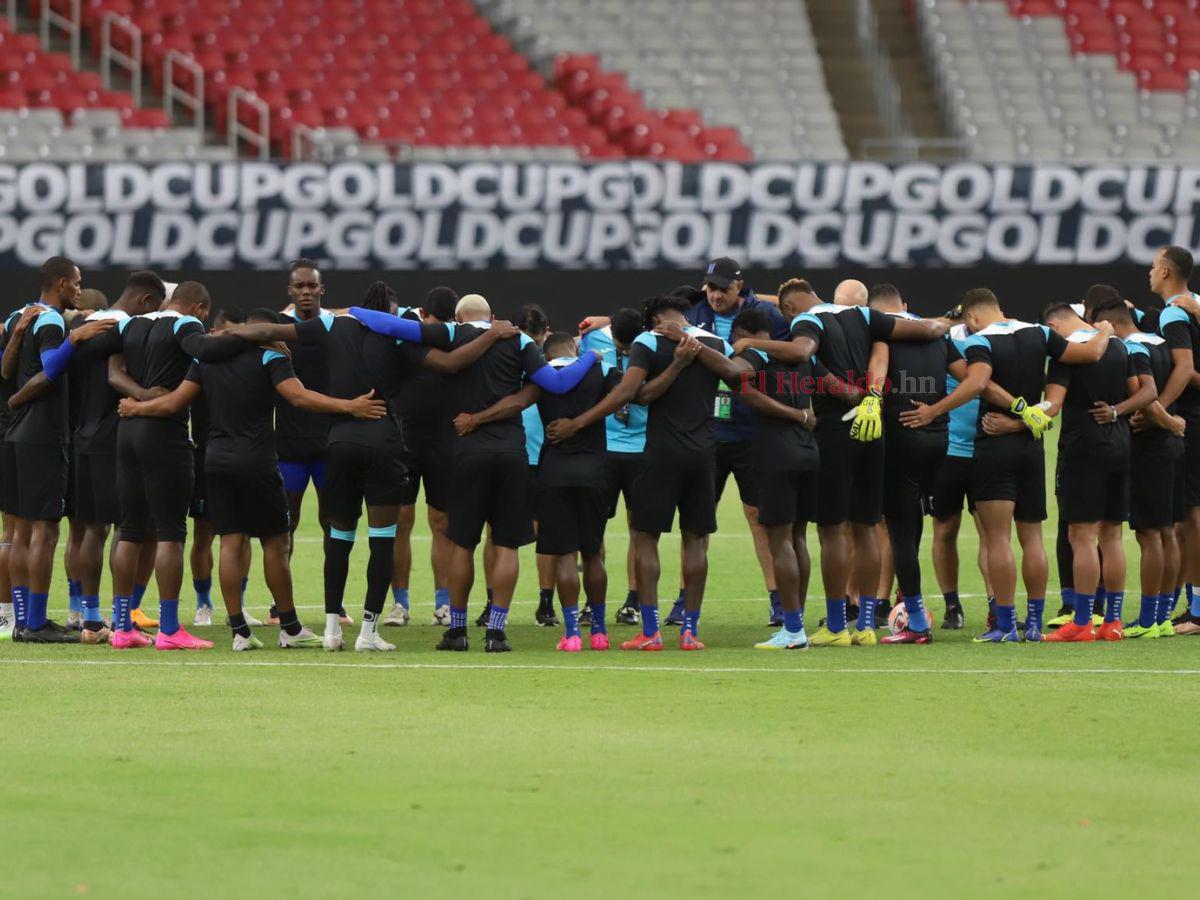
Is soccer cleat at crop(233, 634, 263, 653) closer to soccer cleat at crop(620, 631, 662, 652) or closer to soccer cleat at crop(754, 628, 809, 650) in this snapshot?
soccer cleat at crop(620, 631, 662, 652)

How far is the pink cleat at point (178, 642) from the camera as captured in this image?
1197cm

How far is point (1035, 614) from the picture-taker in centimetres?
1236

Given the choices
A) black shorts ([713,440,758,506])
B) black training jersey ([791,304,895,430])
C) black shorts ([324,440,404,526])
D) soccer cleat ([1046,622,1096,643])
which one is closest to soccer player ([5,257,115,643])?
black shorts ([324,440,404,526])

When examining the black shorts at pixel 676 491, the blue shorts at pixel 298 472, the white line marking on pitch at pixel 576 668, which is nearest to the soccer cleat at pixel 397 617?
the blue shorts at pixel 298 472

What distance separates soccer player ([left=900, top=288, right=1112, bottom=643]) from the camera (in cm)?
1212

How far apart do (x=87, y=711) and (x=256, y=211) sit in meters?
19.9

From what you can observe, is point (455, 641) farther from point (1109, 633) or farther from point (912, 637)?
point (1109, 633)

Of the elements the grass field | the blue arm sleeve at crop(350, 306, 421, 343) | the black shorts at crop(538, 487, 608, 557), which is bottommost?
the grass field

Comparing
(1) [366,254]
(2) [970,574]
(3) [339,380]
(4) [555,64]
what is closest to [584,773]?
(3) [339,380]

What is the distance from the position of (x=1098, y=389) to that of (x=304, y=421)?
527 cm

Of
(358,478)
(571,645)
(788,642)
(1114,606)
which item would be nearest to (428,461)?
(358,478)

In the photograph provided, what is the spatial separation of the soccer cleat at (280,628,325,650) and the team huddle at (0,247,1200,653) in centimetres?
3

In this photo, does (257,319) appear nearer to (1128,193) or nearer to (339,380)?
(339,380)

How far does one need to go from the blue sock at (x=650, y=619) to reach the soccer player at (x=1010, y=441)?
79.2 inches
